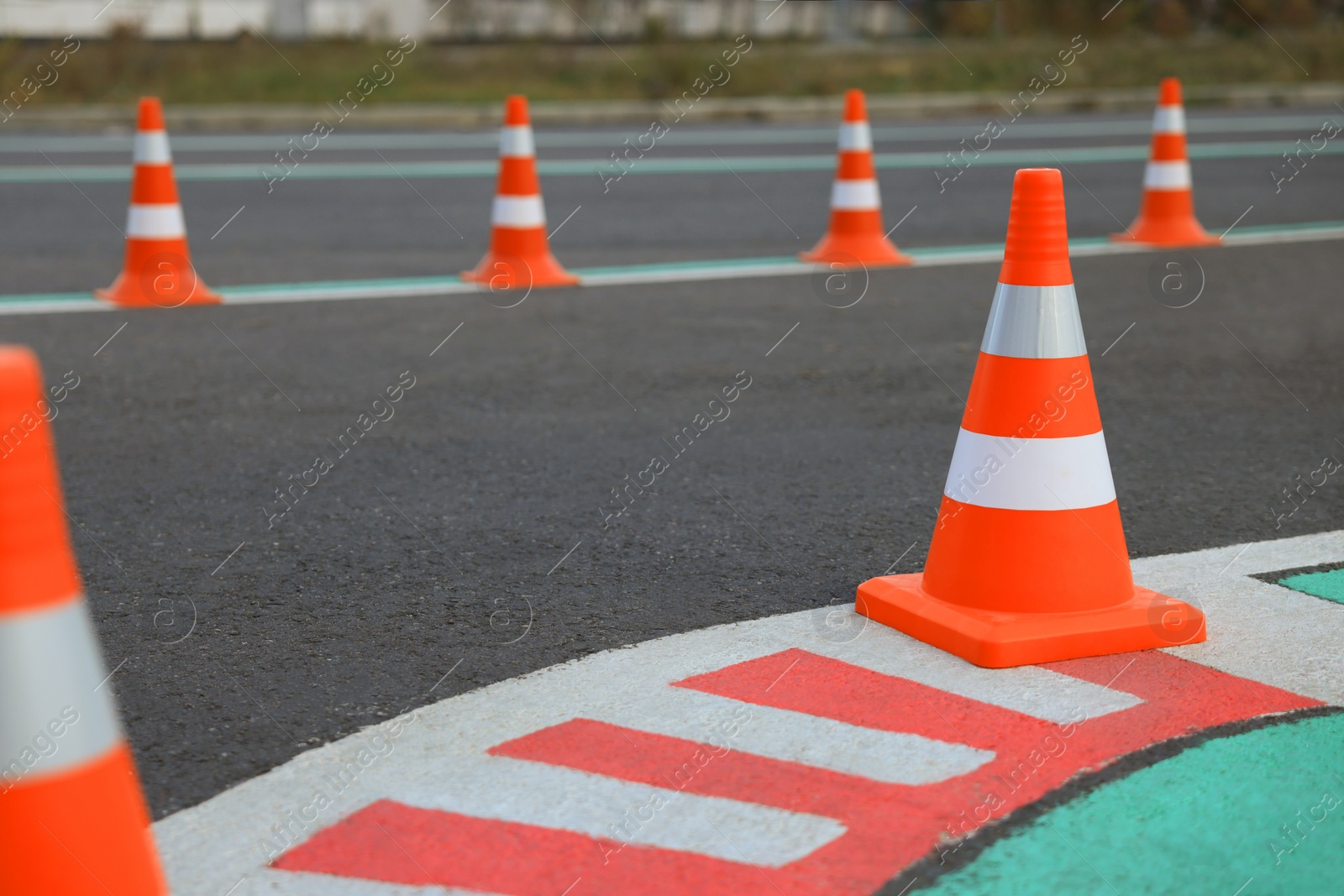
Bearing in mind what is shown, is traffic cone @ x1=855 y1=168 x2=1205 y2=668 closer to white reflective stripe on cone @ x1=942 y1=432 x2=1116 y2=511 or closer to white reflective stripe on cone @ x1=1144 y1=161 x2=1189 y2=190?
white reflective stripe on cone @ x1=942 y1=432 x2=1116 y2=511

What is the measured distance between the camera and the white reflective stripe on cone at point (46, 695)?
1.77 metres

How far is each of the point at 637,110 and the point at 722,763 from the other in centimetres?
1736

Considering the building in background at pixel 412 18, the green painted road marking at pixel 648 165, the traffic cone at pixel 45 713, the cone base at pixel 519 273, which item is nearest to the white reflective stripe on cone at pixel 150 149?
the cone base at pixel 519 273

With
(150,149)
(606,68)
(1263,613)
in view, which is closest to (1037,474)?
(1263,613)

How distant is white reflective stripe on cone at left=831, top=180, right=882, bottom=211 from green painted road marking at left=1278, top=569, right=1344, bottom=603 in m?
5.34

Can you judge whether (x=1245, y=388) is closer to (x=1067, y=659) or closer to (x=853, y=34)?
(x=1067, y=659)

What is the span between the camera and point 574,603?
357 cm

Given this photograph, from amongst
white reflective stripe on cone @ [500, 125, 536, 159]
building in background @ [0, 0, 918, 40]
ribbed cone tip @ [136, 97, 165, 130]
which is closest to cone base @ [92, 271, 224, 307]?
ribbed cone tip @ [136, 97, 165, 130]

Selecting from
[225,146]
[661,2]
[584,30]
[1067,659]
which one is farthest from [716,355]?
[661,2]

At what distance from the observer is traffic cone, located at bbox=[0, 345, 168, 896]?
175cm

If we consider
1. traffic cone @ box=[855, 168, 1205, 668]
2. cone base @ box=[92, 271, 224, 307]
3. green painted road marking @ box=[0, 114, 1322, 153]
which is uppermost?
green painted road marking @ box=[0, 114, 1322, 153]

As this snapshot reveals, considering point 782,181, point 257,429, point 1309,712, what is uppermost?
point 782,181

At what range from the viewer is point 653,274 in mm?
8578

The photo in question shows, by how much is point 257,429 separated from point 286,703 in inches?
94.7
